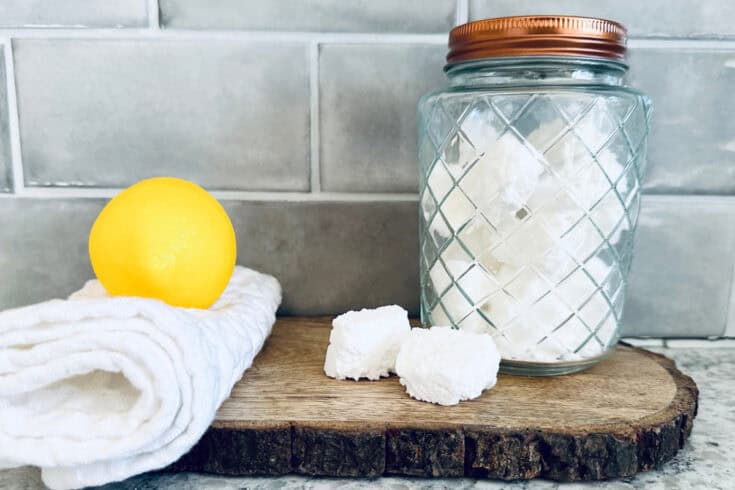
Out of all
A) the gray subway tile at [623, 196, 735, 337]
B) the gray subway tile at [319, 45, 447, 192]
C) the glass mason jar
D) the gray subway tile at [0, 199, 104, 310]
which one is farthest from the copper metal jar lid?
the gray subway tile at [0, 199, 104, 310]

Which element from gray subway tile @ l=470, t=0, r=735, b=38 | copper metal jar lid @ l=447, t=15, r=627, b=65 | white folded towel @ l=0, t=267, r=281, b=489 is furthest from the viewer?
gray subway tile @ l=470, t=0, r=735, b=38

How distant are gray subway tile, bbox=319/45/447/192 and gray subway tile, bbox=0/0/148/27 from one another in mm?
230

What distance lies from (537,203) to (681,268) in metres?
0.33

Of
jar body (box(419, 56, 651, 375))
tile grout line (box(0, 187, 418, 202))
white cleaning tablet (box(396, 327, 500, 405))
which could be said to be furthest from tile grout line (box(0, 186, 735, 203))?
white cleaning tablet (box(396, 327, 500, 405))

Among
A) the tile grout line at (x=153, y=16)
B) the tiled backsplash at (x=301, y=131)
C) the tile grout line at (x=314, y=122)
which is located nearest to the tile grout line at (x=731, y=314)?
the tiled backsplash at (x=301, y=131)

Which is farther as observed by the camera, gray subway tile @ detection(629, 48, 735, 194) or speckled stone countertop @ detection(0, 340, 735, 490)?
gray subway tile @ detection(629, 48, 735, 194)

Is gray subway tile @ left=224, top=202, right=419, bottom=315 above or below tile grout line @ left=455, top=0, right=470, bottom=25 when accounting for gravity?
below

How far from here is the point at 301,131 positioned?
0.68 m

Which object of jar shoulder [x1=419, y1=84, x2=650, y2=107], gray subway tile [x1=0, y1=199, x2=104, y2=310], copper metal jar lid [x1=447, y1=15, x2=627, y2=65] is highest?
copper metal jar lid [x1=447, y1=15, x2=627, y2=65]

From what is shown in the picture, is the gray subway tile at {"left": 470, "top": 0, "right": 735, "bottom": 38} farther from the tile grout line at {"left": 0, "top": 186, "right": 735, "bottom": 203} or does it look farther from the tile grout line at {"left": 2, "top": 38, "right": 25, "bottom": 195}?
the tile grout line at {"left": 2, "top": 38, "right": 25, "bottom": 195}

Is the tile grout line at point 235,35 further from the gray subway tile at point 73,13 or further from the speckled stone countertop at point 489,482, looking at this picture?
the speckled stone countertop at point 489,482

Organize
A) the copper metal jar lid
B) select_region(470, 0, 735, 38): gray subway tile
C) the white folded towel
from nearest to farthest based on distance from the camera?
the white folded towel, the copper metal jar lid, select_region(470, 0, 735, 38): gray subway tile

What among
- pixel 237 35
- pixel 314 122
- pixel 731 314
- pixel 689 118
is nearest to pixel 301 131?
pixel 314 122

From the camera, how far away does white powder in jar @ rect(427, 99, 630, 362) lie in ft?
1.60
